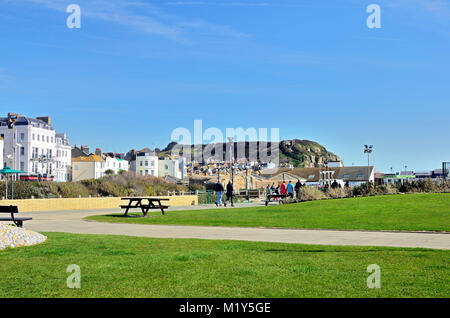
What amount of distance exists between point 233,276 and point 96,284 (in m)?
2.07

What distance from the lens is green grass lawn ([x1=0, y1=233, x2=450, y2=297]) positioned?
6991 mm

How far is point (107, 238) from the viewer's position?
13.9m

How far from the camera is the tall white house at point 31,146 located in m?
93.1

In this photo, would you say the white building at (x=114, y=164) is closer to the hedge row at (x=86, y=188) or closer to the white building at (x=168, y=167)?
the white building at (x=168, y=167)

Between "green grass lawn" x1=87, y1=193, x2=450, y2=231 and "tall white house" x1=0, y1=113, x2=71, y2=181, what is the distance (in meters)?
70.3

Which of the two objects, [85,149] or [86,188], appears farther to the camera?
[85,149]

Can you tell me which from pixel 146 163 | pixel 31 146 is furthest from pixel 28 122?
pixel 146 163

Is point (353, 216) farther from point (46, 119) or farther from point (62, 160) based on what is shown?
point (62, 160)

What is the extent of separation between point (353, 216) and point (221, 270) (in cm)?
1268

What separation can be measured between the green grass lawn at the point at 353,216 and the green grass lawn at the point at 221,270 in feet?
20.3

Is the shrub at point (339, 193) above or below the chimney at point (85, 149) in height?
below

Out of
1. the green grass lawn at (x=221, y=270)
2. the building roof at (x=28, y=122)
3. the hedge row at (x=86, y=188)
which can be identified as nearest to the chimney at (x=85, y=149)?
the building roof at (x=28, y=122)

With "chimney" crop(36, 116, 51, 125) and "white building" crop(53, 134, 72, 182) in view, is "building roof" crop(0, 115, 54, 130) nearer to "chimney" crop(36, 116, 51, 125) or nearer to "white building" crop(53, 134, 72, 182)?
"chimney" crop(36, 116, 51, 125)

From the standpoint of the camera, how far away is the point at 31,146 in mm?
94188
